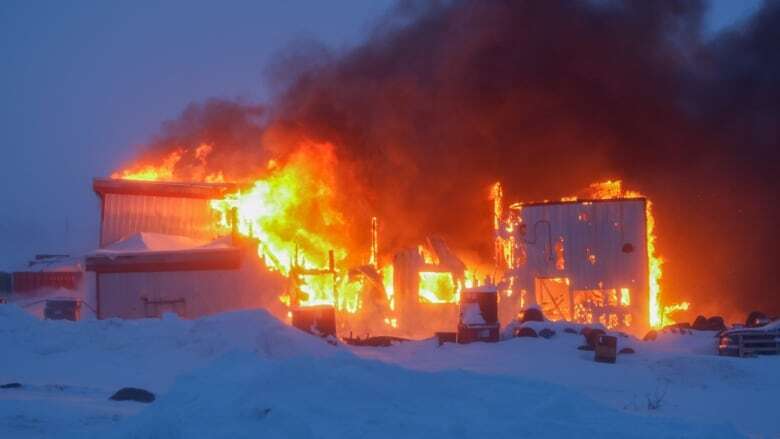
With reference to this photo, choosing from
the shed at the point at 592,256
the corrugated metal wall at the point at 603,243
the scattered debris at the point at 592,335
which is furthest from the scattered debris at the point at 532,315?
the corrugated metal wall at the point at 603,243

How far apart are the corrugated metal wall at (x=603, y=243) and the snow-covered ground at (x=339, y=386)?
8340 millimetres

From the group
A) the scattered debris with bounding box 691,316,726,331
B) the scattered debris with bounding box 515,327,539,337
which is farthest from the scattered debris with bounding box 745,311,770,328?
the scattered debris with bounding box 515,327,539,337

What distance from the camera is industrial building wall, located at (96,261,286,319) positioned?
2769 centimetres

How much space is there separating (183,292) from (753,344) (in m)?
17.7

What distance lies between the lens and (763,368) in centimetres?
1739

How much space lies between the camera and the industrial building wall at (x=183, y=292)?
27.7 metres

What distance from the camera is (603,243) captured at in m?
30.0

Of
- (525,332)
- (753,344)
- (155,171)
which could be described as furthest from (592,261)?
(155,171)

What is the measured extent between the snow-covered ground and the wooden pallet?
1.19 metres

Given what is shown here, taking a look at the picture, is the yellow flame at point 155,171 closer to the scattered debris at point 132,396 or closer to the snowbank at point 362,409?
the scattered debris at point 132,396

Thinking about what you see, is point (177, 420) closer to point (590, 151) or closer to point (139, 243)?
point (139, 243)

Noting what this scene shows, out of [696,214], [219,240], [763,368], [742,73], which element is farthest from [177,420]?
[742,73]

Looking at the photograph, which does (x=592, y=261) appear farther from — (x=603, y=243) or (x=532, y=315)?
(x=532, y=315)

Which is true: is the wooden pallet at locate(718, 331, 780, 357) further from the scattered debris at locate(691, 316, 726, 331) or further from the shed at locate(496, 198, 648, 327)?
the shed at locate(496, 198, 648, 327)
